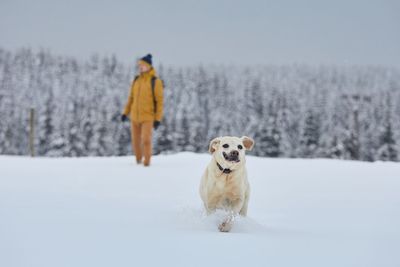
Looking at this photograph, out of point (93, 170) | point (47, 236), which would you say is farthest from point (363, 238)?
point (93, 170)

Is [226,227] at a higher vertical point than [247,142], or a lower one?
lower

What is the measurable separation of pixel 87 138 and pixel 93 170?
60798 mm

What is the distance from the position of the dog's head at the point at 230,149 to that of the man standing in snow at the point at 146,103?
5.86 metres

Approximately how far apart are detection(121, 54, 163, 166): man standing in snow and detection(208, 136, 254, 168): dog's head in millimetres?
5864

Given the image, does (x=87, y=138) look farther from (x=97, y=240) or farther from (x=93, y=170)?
(x=97, y=240)

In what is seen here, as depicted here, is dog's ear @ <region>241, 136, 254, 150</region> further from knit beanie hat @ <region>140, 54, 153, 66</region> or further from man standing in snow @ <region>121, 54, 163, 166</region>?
knit beanie hat @ <region>140, 54, 153, 66</region>

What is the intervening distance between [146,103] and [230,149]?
21.1 ft

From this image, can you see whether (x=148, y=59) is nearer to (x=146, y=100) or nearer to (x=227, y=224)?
(x=146, y=100)

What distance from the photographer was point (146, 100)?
10.1m

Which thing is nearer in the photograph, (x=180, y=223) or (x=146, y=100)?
(x=180, y=223)

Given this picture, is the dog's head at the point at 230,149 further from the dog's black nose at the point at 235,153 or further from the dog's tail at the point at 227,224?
the dog's tail at the point at 227,224

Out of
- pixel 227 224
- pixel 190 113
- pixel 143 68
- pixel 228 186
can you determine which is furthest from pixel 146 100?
pixel 190 113

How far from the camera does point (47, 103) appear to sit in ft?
220

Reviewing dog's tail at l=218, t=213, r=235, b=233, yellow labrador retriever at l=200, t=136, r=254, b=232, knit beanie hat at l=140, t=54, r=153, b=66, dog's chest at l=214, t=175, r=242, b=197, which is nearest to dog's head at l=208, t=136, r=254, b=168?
yellow labrador retriever at l=200, t=136, r=254, b=232
